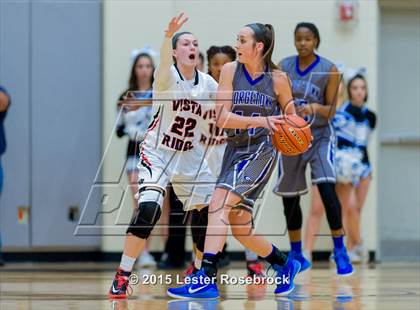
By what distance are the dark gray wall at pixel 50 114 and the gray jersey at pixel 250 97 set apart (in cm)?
468

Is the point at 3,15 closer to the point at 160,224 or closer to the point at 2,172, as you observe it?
the point at 2,172

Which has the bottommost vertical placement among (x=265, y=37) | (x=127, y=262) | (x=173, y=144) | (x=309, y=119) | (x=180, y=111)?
(x=127, y=262)

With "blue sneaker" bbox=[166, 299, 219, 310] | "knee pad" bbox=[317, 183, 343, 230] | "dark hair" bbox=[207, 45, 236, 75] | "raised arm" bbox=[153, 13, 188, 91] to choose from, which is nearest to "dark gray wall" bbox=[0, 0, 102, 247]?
"dark hair" bbox=[207, 45, 236, 75]

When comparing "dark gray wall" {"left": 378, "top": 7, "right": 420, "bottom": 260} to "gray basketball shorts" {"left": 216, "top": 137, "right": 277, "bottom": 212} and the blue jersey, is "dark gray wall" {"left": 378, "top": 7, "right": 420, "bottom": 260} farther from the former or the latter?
"gray basketball shorts" {"left": 216, "top": 137, "right": 277, "bottom": 212}

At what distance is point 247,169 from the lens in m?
7.96

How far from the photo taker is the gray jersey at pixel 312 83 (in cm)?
1000

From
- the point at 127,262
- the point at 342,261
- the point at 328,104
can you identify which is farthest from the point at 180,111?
the point at 342,261

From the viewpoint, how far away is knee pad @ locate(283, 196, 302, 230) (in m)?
10.1

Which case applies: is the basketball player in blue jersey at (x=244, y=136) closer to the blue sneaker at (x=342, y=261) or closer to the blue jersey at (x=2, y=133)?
the blue sneaker at (x=342, y=261)

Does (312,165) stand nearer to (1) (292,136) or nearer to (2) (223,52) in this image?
(2) (223,52)

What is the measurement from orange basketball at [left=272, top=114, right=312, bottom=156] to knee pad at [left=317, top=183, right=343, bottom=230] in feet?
5.87

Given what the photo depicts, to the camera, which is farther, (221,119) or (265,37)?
(265,37)

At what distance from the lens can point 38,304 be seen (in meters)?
7.83

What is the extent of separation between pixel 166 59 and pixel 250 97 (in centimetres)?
68
